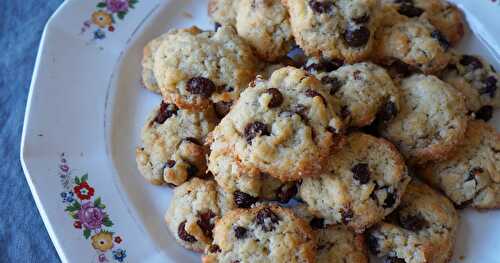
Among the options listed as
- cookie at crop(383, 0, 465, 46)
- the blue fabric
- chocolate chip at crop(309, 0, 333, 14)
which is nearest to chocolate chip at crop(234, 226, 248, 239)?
chocolate chip at crop(309, 0, 333, 14)

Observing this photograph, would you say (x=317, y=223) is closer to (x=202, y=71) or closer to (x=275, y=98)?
(x=275, y=98)

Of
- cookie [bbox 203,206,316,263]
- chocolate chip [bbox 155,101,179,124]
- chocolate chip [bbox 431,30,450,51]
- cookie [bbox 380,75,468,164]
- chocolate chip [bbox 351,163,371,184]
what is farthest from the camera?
chocolate chip [bbox 155,101,179,124]

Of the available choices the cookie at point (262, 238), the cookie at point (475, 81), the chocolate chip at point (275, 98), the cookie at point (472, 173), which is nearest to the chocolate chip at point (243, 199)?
the cookie at point (262, 238)

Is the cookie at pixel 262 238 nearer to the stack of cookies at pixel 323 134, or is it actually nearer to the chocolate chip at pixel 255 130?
the stack of cookies at pixel 323 134

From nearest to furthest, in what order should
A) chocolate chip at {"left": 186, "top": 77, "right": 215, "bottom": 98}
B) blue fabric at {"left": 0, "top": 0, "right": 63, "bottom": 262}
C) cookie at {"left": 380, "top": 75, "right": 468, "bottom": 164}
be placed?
cookie at {"left": 380, "top": 75, "right": 468, "bottom": 164} → chocolate chip at {"left": 186, "top": 77, "right": 215, "bottom": 98} → blue fabric at {"left": 0, "top": 0, "right": 63, "bottom": 262}

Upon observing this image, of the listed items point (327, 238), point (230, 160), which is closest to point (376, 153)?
point (327, 238)

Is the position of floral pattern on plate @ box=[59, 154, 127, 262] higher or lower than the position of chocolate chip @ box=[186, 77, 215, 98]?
lower

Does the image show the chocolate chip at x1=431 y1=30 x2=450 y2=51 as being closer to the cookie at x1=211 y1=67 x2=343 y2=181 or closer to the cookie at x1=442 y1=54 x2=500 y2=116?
the cookie at x1=442 y1=54 x2=500 y2=116
